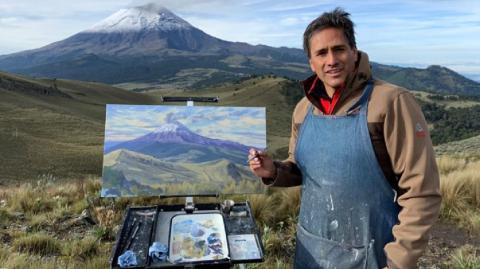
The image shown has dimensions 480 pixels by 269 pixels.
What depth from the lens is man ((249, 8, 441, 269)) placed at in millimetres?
2523

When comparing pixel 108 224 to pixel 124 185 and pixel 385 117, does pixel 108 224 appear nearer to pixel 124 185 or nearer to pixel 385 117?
pixel 124 185

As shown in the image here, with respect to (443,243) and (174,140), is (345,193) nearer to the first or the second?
(174,140)

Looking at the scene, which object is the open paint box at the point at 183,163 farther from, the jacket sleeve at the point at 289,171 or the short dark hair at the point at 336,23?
the short dark hair at the point at 336,23

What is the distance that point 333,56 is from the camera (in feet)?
9.04

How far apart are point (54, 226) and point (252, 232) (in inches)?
152

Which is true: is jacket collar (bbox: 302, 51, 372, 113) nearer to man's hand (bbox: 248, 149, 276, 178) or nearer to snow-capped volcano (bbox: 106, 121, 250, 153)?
man's hand (bbox: 248, 149, 276, 178)

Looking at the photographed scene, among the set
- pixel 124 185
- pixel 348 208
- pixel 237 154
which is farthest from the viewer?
pixel 237 154

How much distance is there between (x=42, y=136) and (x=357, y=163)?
2953 centimetres

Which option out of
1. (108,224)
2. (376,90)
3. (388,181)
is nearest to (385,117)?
(376,90)

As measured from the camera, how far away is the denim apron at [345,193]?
2719mm

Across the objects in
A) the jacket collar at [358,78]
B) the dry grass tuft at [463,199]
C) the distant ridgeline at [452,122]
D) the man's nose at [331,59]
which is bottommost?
the distant ridgeline at [452,122]

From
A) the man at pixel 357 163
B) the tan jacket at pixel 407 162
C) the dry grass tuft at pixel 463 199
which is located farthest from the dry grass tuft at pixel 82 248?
the dry grass tuft at pixel 463 199

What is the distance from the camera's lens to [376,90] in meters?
2.67

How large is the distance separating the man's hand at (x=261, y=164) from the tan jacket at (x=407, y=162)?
0.75m
